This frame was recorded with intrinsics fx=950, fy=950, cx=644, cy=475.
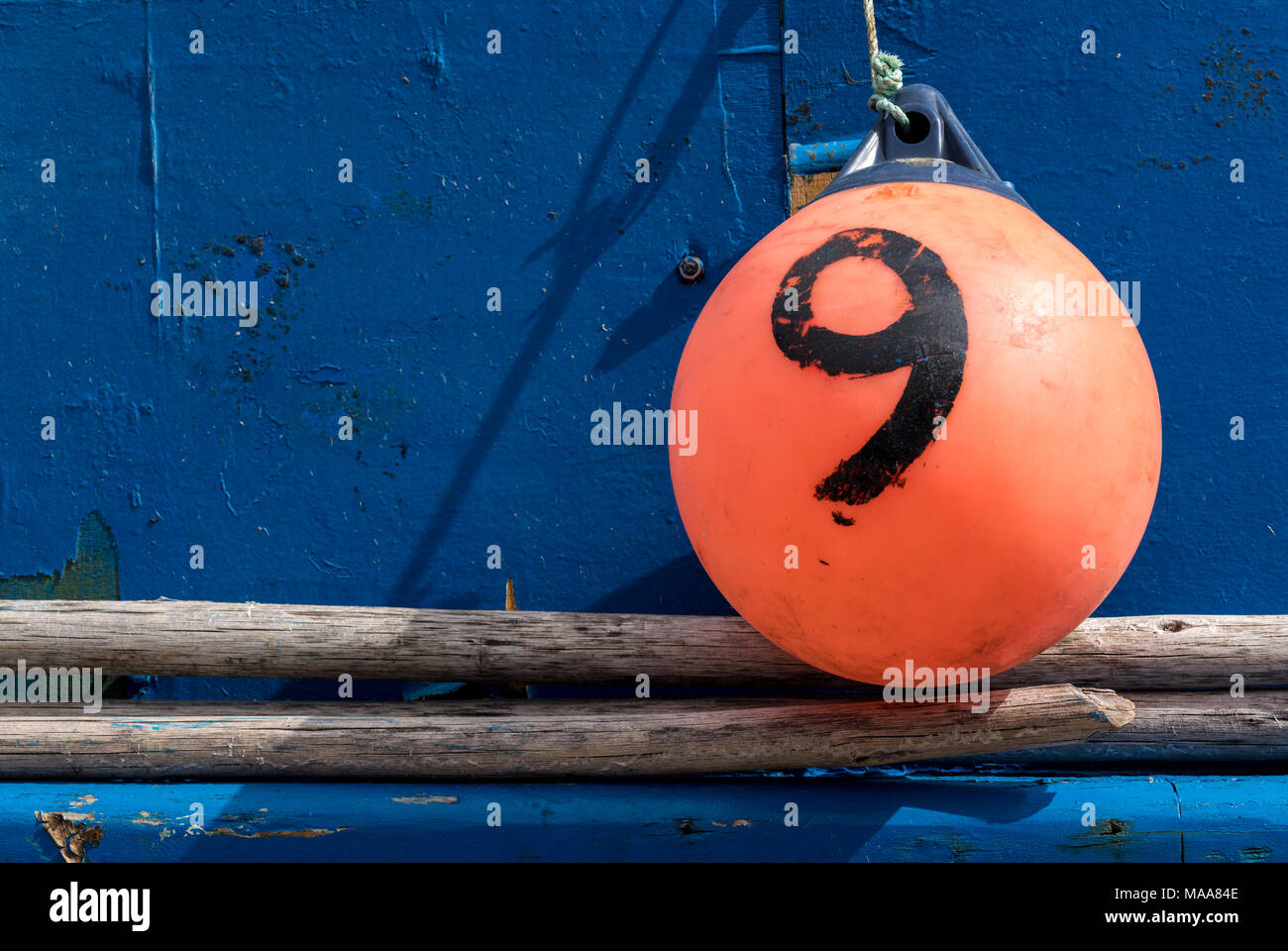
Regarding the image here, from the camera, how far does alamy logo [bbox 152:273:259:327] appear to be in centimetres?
340

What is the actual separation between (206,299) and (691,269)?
174 cm

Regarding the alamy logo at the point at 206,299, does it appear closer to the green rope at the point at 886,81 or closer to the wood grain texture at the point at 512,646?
the wood grain texture at the point at 512,646

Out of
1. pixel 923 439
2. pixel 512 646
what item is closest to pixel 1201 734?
pixel 923 439

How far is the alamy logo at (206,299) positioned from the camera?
3404mm

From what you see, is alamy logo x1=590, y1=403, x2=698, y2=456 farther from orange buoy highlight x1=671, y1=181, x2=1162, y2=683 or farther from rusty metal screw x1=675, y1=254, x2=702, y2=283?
orange buoy highlight x1=671, y1=181, x2=1162, y2=683

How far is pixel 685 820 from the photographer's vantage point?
2.76 m
